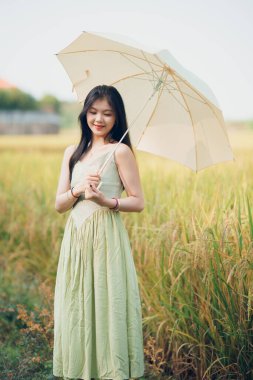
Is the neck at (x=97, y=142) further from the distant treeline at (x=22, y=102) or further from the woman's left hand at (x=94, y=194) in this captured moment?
the distant treeline at (x=22, y=102)

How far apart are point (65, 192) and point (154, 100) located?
28.4 inches

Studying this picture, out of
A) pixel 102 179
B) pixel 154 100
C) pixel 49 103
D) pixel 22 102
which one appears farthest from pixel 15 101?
pixel 102 179

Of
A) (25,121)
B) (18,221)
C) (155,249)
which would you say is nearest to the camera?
(155,249)

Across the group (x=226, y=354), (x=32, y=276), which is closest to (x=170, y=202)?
(x=226, y=354)

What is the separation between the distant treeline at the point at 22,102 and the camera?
75.5 ft

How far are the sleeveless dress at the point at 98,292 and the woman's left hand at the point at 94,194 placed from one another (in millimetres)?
163

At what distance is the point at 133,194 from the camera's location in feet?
8.80

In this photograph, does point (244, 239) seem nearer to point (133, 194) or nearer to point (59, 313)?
point (133, 194)

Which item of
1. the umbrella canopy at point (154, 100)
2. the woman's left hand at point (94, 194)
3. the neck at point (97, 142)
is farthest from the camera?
the umbrella canopy at point (154, 100)

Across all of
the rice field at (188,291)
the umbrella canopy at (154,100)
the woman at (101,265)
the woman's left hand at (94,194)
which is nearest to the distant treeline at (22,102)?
the rice field at (188,291)

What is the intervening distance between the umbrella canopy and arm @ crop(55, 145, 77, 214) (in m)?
0.43

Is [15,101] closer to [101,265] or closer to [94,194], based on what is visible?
[101,265]

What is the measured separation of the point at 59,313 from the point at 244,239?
1.05 meters

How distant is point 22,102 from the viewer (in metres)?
23.0
